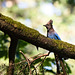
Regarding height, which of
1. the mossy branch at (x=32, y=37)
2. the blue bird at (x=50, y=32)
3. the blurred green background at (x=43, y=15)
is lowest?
the mossy branch at (x=32, y=37)

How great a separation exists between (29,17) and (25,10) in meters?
0.86

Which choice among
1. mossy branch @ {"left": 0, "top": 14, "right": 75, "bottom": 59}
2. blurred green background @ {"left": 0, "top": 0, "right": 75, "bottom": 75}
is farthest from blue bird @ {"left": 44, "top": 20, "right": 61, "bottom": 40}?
blurred green background @ {"left": 0, "top": 0, "right": 75, "bottom": 75}

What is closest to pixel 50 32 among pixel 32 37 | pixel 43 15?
pixel 32 37

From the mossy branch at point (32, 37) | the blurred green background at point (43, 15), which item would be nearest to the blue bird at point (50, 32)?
the mossy branch at point (32, 37)

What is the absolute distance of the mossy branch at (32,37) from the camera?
190 cm

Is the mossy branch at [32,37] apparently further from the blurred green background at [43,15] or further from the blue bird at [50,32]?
the blurred green background at [43,15]

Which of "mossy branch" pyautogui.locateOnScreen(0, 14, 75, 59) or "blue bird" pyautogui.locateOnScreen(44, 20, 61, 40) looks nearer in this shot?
"mossy branch" pyautogui.locateOnScreen(0, 14, 75, 59)

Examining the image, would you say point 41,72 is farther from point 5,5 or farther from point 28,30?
point 5,5

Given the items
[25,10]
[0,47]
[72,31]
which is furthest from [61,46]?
[25,10]

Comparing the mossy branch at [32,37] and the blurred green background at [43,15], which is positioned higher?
the blurred green background at [43,15]

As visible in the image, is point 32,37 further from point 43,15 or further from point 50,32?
point 43,15

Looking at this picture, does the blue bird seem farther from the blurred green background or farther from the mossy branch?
the blurred green background

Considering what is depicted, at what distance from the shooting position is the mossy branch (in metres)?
1.90

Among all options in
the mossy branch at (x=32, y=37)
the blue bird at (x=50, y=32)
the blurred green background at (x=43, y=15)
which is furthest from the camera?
the blurred green background at (x=43, y=15)
